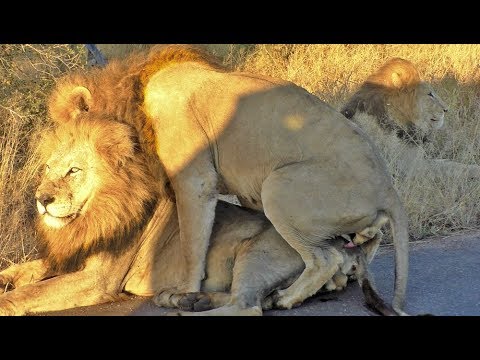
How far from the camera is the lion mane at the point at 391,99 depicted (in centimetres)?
812

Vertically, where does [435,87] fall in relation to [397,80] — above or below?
below

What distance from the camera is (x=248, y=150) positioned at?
4715mm

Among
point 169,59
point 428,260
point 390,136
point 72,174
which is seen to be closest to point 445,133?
point 390,136

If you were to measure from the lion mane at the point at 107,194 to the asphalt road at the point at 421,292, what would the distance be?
372 mm

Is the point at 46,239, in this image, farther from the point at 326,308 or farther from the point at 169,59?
the point at 326,308

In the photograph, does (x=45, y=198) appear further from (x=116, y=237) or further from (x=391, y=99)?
(x=391, y=99)

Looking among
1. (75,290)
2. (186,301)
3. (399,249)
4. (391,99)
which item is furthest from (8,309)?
(391,99)

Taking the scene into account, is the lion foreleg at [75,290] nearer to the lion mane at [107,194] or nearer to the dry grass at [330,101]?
the lion mane at [107,194]

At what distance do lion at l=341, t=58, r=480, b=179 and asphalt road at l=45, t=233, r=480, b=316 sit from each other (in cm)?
237

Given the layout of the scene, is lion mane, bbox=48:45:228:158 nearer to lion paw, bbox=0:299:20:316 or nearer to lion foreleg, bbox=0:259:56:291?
lion foreleg, bbox=0:259:56:291

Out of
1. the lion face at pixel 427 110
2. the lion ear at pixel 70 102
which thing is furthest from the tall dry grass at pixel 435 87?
the lion ear at pixel 70 102

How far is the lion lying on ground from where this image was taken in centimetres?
470

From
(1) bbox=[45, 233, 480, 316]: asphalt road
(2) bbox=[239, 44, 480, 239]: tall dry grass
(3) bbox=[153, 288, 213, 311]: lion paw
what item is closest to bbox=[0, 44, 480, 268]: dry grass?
(2) bbox=[239, 44, 480, 239]: tall dry grass

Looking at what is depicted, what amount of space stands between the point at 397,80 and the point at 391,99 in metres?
0.25
